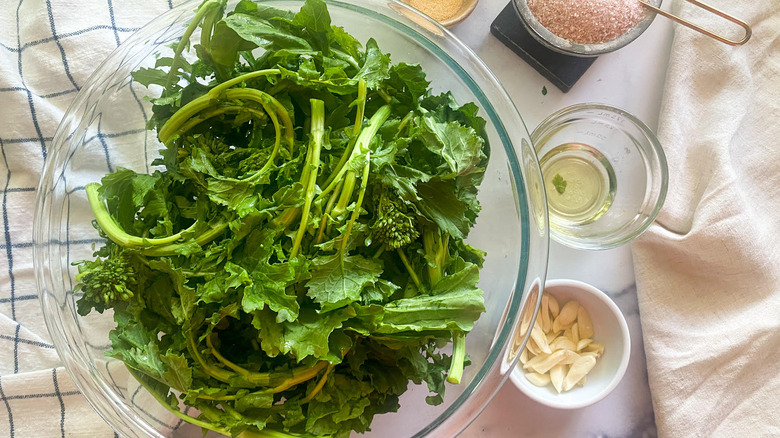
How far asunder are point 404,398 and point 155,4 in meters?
0.99

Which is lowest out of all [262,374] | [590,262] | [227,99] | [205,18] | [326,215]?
[590,262]

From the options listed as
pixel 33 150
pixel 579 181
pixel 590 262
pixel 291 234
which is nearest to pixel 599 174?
pixel 579 181

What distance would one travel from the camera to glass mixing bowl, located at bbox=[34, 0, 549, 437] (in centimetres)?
106

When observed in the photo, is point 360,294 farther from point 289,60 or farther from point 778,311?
point 778,311

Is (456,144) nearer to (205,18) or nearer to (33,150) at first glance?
(205,18)

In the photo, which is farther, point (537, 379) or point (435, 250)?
point (537, 379)

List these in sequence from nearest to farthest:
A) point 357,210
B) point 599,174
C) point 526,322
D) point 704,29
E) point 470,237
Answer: point 357,210
point 526,322
point 470,237
point 704,29
point 599,174

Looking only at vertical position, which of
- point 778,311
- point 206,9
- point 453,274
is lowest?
point 778,311

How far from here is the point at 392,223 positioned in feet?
2.81

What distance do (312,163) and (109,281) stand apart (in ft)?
1.17

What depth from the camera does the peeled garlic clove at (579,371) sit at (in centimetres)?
127

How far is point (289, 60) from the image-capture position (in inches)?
37.2

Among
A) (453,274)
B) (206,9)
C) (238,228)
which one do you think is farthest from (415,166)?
(206,9)

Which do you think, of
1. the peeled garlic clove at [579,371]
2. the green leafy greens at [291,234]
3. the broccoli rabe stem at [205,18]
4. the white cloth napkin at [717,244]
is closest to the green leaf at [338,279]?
the green leafy greens at [291,234]
